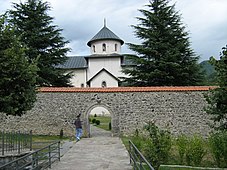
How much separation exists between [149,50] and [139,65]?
175 centimetres

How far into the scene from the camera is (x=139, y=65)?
82.2ft

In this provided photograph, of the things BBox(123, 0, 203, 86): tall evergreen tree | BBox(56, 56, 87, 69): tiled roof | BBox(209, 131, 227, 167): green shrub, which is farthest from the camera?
BBox(56, 56, 87, 69): tiled roof

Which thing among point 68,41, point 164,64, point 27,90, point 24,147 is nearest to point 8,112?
point 27,90

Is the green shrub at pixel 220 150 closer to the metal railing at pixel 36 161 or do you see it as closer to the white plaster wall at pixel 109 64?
the metal railing at pixel 36 161

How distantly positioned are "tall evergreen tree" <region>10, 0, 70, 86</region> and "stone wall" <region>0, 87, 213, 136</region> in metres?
6.24

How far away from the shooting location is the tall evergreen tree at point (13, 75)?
30.2ft

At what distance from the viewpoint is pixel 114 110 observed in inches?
745

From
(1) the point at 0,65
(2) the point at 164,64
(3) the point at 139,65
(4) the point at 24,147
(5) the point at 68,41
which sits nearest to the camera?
(1) the point at 0,65

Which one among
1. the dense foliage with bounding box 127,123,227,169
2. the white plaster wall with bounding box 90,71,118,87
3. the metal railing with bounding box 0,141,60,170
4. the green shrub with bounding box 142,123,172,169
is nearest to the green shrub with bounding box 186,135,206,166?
the dense foliage with bounding box 127,123,227,169

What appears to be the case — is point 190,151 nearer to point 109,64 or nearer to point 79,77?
point 109,64

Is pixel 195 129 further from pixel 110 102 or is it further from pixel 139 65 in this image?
pixel 139 65

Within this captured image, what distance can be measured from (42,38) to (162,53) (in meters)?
11.0

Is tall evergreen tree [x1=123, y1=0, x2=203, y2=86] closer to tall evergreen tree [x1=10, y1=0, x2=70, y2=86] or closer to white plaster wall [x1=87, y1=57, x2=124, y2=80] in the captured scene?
tall evergreen tree [x1=10, y1=0, x2=70, y2=86]

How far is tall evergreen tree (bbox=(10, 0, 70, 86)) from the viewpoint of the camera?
82.1 ft
